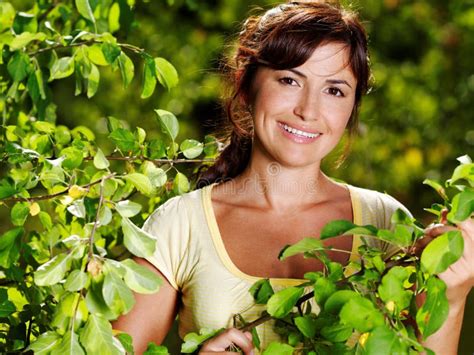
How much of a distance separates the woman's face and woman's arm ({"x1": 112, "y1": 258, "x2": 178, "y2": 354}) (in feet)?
0.83

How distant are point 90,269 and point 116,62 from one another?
1.62 ft

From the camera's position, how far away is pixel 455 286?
1.08 metres

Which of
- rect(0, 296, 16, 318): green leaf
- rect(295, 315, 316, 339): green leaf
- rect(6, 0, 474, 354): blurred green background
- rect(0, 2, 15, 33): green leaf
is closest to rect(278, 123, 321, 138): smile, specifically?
rect(295, 315, 316, 339): green leaf

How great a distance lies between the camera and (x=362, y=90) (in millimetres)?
1467

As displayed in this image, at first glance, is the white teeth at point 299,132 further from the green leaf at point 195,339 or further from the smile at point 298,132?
the green leaf at point 195,339

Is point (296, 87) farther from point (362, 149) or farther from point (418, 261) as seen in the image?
point (362, 149)

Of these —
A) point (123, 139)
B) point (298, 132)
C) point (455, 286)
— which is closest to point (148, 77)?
point (123, 139)

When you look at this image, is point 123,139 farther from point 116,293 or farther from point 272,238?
point 116,293

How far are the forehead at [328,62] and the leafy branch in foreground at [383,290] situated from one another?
1.07ft

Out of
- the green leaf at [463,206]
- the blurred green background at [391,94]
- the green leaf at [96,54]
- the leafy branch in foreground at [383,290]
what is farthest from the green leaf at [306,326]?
the blurred green background at [391,94]

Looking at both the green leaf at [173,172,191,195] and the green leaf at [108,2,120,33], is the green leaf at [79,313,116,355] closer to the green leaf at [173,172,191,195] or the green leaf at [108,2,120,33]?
the green leaf at [173,172,191,195]

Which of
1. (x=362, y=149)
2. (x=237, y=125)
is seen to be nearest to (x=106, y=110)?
(x=362, y=149)

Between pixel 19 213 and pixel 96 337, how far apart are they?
25cm

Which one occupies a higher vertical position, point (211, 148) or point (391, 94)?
point (211, 148)
